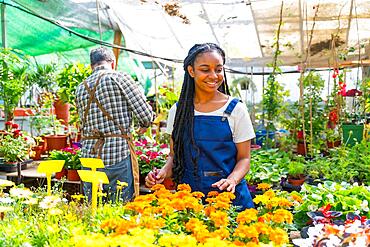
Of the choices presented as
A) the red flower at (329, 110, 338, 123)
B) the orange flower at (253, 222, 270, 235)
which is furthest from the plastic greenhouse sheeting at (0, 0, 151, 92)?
the orange flower at (253, 222, 270, 235)

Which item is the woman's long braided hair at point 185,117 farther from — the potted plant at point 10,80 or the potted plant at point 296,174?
the potted plant at point 10,80

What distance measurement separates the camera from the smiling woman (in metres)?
2.04

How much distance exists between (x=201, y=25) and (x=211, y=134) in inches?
179

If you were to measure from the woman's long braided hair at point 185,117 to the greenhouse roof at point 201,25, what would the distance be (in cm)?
289

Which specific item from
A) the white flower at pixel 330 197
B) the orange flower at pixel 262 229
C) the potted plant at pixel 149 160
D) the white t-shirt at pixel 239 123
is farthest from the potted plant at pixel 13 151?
the orange flower at pixel 262 229

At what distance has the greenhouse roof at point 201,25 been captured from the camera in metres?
5.57

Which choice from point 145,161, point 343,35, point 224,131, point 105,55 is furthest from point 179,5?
point 224,131

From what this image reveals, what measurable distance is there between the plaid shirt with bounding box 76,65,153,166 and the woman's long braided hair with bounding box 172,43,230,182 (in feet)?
2.67

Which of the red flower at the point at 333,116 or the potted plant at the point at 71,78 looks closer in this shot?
the potted plant at the point at 71,78

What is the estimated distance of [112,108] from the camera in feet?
9.64

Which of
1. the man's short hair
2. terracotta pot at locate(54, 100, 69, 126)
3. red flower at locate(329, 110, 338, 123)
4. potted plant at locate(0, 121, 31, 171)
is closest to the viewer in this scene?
the man's short hair

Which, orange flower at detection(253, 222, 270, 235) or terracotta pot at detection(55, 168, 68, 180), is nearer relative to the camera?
orange flower at detection(253, 222, 270, 235)

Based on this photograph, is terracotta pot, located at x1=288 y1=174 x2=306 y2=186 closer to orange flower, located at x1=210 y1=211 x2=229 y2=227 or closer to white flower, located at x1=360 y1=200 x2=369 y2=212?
white flower, located at x1=360 y1=200 x2=369 y2=212

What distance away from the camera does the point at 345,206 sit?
6.48ft
